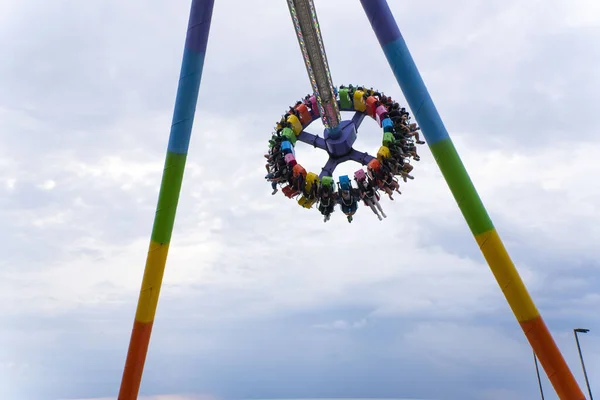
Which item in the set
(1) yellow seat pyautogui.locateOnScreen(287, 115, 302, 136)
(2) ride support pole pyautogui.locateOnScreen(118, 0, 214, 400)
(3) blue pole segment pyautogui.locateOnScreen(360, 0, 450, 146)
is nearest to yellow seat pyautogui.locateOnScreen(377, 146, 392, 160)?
(3) blue pole segment pyautogui.locateOnScreen(360, 0, 450, 146)

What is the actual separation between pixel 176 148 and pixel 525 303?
9.30m

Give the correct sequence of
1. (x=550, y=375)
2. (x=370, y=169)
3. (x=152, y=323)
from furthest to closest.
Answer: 1. (x=370, y=169)
2. (x=152, y=323)
3. (x=550, y=375)

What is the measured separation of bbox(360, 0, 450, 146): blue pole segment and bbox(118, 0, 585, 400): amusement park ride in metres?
0.02

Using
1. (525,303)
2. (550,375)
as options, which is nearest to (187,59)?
(525,303)

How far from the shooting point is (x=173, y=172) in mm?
14562

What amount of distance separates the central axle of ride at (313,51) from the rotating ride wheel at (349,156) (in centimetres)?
177

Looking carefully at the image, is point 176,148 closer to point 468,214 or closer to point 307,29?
point 307,29

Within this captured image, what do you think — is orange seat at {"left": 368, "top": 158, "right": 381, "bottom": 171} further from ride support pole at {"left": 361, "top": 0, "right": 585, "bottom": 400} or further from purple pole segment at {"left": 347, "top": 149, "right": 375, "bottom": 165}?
ride support pole at {"left": 361, "top": 0, "right": 585, "bottom": 400}

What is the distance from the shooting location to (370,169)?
52.7ft

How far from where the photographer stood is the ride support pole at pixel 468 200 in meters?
12.0

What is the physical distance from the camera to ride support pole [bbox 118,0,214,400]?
14.2 metres

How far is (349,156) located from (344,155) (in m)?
0.17

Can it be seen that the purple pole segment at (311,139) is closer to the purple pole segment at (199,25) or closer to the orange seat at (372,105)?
the orange seat at (372,105)

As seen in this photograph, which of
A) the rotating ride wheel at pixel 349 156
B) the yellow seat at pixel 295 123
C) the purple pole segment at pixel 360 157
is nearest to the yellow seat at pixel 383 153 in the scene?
the rotating ride wheel at pixel 349 156
